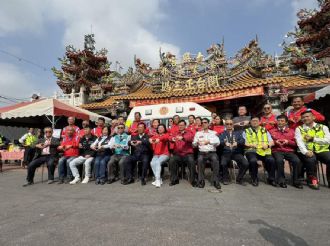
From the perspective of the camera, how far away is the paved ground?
2451mm

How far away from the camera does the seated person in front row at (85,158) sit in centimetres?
582

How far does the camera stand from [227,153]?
17.4 feet

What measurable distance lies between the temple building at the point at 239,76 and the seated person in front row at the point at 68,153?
5.73 metres

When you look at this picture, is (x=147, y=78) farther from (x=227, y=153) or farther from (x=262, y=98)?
(x=227, y=153)

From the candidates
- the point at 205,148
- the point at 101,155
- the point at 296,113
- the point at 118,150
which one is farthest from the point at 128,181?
the point at 296,113

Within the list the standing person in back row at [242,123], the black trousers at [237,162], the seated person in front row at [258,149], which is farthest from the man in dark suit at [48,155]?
the seated person in front row at [258,149]

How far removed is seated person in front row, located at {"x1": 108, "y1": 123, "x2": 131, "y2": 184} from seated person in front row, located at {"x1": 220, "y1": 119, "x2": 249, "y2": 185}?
2.39 meters

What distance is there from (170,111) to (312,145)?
4646mm

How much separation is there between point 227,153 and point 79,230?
3647 millimetres

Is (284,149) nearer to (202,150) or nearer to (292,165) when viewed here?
(292,165)

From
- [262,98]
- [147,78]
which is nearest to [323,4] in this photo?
[262,98]

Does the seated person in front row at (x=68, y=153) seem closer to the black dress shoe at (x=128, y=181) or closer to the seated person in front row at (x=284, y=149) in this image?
the black dress shoe at (x=128, y=181)

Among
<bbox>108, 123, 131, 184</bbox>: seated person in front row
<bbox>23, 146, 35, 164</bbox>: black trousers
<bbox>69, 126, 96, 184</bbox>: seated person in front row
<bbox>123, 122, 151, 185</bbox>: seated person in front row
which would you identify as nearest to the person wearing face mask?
<bbox>123, 122, 151, 185</bbox>: seated person in front row

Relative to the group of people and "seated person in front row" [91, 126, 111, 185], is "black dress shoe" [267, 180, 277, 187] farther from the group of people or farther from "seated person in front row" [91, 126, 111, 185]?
"seated person in front row" [91, 126, 111, 185]
